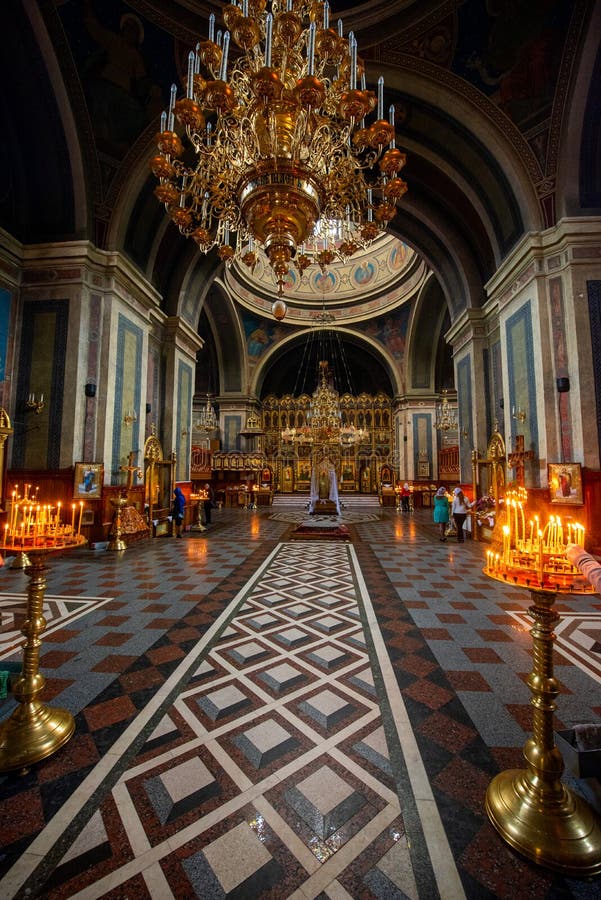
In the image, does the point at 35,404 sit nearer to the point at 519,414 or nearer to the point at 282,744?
the point at 282,744

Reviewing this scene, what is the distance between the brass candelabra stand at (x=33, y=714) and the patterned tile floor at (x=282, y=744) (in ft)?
0.27

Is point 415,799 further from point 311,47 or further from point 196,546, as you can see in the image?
point 196,546

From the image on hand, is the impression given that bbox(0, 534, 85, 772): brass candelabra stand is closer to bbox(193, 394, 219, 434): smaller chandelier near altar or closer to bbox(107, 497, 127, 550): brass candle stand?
bbox(107, 497, 127, 550): brass candle stand

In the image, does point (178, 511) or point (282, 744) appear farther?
point (178, 511)

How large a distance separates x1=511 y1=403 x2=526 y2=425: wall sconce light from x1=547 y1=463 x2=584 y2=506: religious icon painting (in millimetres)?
1369

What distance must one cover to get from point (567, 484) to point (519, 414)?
1864 mm

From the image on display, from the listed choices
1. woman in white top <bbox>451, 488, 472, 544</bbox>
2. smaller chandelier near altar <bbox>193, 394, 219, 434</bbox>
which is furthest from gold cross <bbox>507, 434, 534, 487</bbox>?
smaller chandelier near altar <bbox>193, 394, 219, 434</bbox>

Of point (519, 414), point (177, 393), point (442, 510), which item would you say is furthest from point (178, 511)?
point (519, 414)

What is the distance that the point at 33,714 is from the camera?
2049mm

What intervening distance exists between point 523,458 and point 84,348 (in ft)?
31.3

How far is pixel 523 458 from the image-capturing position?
7473 mm

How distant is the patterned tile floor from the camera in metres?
1.40

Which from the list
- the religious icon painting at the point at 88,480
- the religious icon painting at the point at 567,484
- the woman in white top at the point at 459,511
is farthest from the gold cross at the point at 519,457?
the religious icon painting at the point at 88,480

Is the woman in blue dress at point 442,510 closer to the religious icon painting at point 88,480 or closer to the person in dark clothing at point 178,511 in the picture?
the person in dark clothing at point 178,511
